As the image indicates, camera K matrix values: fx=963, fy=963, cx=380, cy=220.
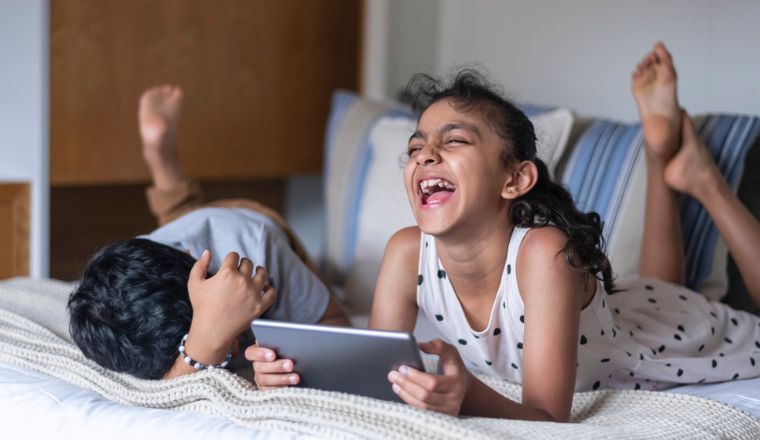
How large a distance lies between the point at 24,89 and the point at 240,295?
4.07 feet

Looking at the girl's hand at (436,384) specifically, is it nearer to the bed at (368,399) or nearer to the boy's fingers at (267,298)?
the bed at (368,399)

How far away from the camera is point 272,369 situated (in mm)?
1108

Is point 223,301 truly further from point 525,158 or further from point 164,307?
point 525,158

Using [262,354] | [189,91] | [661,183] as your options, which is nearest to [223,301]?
[262,354]

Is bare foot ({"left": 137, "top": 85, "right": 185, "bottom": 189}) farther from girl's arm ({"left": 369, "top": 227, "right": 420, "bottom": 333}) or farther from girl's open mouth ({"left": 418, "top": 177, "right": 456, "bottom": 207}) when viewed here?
A: girl's open mouth ({"left": 418, "top": 177, "right": 456, "bottom": 207})

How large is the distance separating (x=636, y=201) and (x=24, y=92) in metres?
1.37

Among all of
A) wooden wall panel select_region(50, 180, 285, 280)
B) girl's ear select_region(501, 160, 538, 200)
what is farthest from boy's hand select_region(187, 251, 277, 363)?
wooden wall panel select_region(50, 180, 285, 280)

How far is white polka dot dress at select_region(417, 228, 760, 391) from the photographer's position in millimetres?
1325

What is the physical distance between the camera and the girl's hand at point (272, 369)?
1103 mm

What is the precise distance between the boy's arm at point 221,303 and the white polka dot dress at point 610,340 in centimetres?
28

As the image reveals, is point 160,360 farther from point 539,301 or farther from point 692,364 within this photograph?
point 692,364

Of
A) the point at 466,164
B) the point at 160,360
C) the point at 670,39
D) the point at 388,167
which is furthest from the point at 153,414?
the point at 670,39

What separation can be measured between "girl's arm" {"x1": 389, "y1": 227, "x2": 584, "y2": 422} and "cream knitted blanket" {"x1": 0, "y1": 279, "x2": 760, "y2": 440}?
0.14 feet

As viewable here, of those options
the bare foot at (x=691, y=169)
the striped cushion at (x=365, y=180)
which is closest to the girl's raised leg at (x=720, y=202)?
the bare foot at (x=691, y=169)
